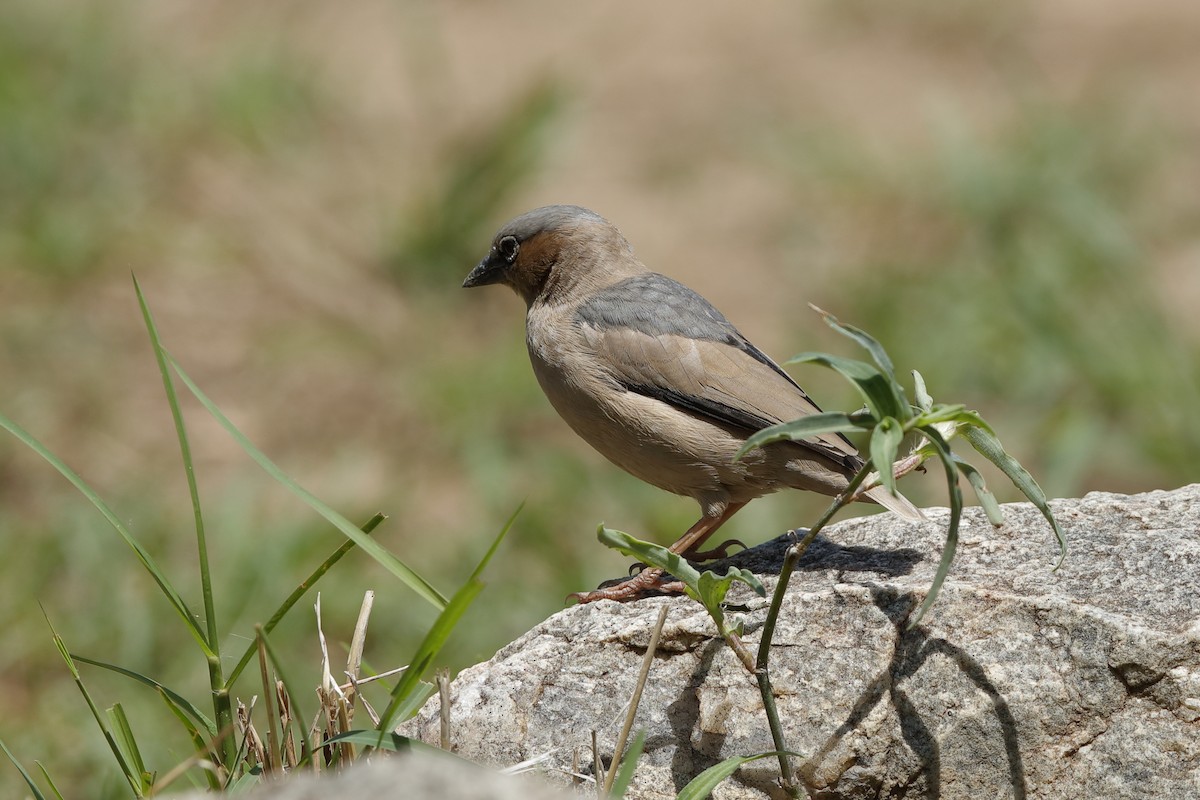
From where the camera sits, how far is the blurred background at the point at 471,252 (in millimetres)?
6309

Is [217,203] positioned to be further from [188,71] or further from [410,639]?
[410,639]

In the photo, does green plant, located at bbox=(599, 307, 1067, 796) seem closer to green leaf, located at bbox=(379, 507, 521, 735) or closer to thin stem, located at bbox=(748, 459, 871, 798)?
thin stem, located at bbox=(748, 459, 871, 798)

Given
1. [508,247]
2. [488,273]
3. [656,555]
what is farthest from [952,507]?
[488,273]

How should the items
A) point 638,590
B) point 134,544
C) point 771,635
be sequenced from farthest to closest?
point 638,590
point 134,544
point 771,635

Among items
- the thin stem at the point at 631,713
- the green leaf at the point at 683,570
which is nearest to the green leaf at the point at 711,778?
the thin stem at the point at 631,713

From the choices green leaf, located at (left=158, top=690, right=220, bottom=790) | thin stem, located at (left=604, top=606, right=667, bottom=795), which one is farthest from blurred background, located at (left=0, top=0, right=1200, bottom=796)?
thin stem, located at (left=604, top=606, right=667, bottom=795)

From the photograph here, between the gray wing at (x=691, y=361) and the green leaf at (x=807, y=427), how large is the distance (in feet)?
4.53

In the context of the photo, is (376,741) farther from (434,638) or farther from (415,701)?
(415,701)

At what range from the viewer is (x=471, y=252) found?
8453mm

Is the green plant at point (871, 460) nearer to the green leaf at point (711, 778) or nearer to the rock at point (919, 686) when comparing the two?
the green leaf at point (711, 778)

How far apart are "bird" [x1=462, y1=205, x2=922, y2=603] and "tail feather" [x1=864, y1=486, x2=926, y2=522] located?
0.01m

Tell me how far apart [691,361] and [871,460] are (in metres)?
1.87

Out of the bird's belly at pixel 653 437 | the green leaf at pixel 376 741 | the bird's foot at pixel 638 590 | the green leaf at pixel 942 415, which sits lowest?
the green leaf at pixel 376 741

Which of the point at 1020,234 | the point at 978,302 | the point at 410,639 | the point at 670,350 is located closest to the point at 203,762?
the point at 670,350
